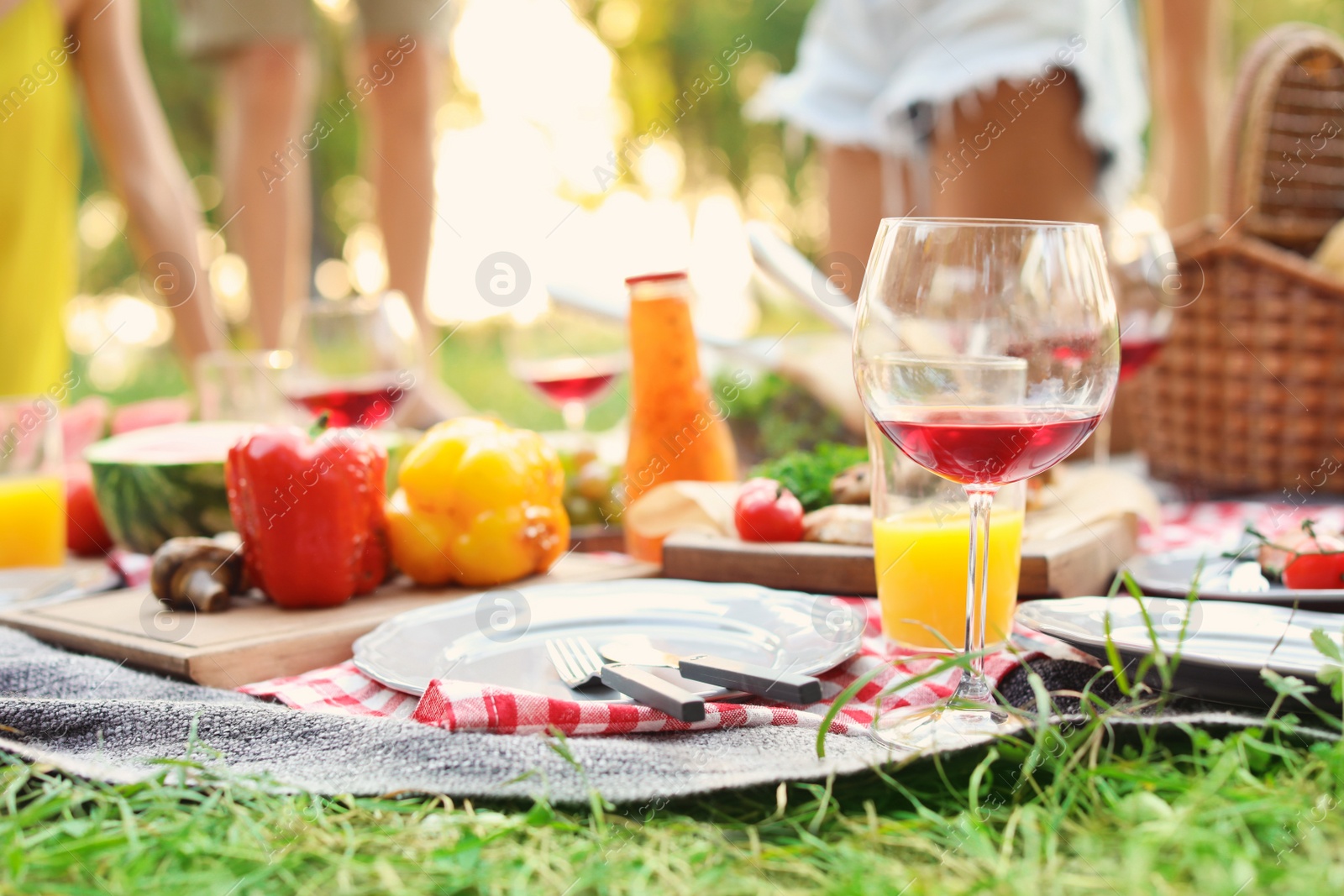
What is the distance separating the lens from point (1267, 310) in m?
2.23

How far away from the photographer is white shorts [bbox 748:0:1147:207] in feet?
9.59

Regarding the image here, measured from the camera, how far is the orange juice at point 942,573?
4.25 ft

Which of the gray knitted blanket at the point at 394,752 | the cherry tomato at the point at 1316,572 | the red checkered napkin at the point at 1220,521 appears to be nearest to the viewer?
the gray knitted blanket at the point at 394,752

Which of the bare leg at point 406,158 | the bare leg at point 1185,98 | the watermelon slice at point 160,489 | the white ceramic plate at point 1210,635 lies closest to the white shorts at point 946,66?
the bare leg at point 1185,98

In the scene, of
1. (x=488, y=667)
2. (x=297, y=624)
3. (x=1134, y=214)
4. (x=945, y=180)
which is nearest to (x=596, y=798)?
(x=488, y=667)

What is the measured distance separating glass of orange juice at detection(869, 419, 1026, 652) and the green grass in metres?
0.33

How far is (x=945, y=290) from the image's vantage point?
3.30ft

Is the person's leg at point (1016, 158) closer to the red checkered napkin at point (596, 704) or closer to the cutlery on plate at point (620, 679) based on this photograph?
the red checkered napkin at point (596, 704)

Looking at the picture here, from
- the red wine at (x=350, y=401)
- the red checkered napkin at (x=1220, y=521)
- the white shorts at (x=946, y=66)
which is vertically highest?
the white shorts at (x=946, y=66)

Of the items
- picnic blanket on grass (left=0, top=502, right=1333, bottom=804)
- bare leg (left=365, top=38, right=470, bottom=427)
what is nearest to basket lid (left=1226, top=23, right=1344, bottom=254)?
picnic blanket on grass (left=0, top=502, right=1333, bottom=804)

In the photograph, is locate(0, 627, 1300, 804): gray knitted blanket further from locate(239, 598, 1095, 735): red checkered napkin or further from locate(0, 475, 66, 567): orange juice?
locate(0, 475, 66, 567): orange juice

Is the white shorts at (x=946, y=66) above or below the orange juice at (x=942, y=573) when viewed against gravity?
above

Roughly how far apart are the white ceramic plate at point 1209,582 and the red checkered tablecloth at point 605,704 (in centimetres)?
18

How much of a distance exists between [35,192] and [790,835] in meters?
3.11
